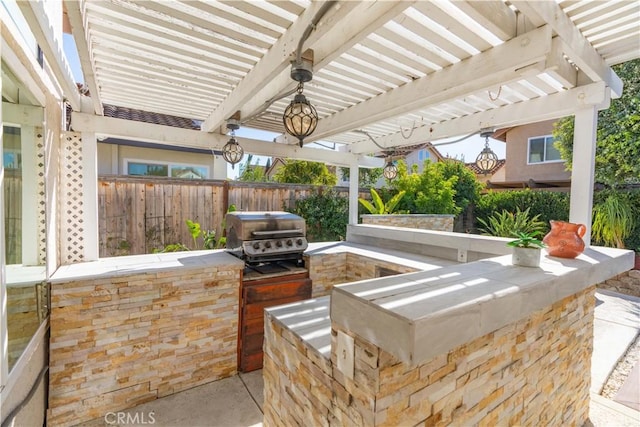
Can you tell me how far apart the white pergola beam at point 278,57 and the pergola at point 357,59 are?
0.04 feet

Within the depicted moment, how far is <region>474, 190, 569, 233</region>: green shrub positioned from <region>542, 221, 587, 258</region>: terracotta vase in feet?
20.1

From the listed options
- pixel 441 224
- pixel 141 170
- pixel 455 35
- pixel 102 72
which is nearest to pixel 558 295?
pixel 455 35

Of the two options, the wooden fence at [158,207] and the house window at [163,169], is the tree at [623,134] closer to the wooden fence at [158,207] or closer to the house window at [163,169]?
the wooden fence at [158,207]

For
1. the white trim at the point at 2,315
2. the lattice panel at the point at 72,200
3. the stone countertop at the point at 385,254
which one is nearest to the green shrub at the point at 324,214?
the stone countertop at the point at 385,254

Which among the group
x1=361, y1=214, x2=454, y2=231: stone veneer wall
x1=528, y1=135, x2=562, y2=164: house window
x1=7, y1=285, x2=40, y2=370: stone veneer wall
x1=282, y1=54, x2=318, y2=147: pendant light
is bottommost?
x1=7, y1=285, x2=40, y2=370: stone veneer wall

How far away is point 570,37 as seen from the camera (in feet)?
7.42

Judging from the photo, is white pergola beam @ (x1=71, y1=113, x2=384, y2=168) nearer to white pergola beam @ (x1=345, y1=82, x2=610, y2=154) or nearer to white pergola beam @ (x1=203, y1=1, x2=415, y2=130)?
white pergola beam @ (x1=345, y1=82, x2=610, y2=154)

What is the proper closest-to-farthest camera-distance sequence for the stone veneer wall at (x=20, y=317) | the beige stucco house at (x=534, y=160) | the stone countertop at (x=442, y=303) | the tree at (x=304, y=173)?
the stone countertop at (x=442, y=303) < the stone veneer wall at (x=20, y=317) < the tree at (x=304, y=173) < the beige stucco house at (x=534, y=160)

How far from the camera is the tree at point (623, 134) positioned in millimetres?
5781

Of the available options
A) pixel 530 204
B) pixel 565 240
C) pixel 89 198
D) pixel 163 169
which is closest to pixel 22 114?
pixel 89 198

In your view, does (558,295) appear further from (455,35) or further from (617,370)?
(617,370)

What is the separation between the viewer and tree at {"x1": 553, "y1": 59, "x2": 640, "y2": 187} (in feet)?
19.0

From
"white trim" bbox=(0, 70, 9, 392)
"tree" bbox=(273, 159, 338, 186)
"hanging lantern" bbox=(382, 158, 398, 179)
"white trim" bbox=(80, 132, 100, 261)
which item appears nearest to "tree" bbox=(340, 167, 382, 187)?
"tree" bbox=(273, 159, 338, 186)

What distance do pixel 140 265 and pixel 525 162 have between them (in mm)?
12959
